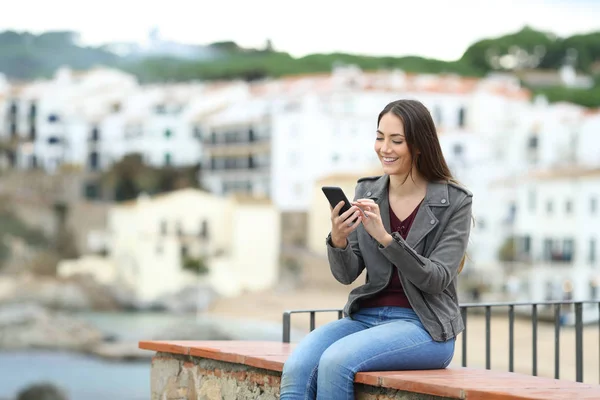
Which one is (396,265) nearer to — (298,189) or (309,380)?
(309,380)

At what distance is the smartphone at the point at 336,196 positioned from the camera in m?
2.57

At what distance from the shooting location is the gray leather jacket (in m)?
2.56

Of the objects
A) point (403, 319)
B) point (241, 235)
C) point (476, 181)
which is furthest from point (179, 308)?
point (403, 319)

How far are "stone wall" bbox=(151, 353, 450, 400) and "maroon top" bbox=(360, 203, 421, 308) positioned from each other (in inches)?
8.7

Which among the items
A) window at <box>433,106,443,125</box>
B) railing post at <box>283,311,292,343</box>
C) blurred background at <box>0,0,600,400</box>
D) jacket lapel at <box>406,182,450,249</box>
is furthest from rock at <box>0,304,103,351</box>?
jacket lapel at <box>406,182,450,249</box>

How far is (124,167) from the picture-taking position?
4088 centimetres

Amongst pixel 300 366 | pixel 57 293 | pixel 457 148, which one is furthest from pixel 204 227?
pixel 300 366

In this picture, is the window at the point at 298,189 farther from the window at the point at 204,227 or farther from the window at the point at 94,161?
the window at the point at 94,161

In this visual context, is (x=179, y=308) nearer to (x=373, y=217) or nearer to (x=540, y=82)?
(x=540, y=82)

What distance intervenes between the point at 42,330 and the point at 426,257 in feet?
121

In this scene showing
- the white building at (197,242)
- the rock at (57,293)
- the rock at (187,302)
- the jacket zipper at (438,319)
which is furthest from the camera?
the rock at (187,302)

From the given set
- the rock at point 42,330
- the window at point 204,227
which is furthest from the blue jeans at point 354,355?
the window at point 204,227

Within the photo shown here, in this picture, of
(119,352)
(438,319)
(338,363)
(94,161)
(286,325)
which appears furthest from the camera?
(94,161)

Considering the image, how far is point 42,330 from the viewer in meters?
38.2
